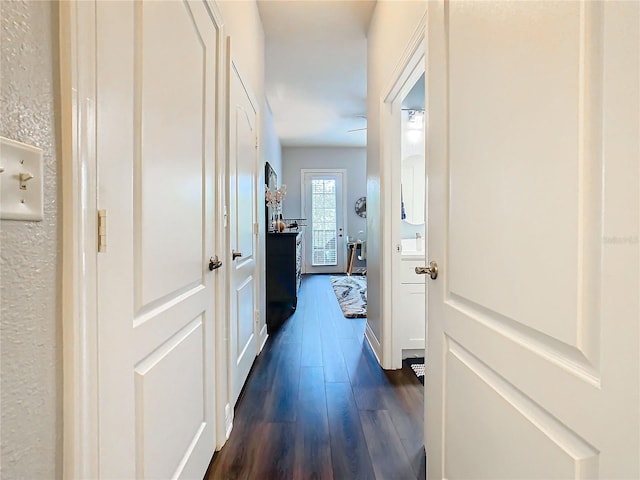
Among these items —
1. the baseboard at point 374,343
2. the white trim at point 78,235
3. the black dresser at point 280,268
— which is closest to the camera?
the white trim at point 78,235

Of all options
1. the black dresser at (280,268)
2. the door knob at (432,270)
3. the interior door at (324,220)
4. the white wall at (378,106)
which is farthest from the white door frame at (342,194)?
the door knob at (432,270)

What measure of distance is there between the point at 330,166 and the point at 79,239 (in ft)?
24.5

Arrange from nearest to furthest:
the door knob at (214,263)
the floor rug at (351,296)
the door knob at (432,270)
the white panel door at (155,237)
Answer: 1. the white panel door at (155,237)
2. the door knob at (432,270)
3. the door knob at (214,263)
4. the floor rug at (351,296)

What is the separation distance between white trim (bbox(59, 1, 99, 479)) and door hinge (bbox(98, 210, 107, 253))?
3cm

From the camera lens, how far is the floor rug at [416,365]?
2.44 m

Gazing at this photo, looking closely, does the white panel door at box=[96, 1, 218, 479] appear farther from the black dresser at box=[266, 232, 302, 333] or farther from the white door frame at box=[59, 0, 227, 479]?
the black dresser at box=[266, 232, 302, 333]

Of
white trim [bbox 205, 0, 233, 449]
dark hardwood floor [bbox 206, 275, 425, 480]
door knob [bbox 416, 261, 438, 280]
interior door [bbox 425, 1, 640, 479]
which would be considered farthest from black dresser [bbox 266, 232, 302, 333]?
interior door [bbox 425, 1, 640, 479]

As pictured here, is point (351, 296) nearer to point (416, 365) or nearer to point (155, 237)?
point (416, 365)

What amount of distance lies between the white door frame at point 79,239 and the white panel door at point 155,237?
3cm

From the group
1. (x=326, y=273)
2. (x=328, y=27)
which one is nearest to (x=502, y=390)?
(x=328, y=27)

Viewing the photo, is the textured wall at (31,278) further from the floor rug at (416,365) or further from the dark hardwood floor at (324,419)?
the floor rug at (416,365)

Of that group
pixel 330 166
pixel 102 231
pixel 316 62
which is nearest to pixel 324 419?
pixel 102 231

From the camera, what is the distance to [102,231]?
2.31ft

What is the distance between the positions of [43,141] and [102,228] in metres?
0.20
